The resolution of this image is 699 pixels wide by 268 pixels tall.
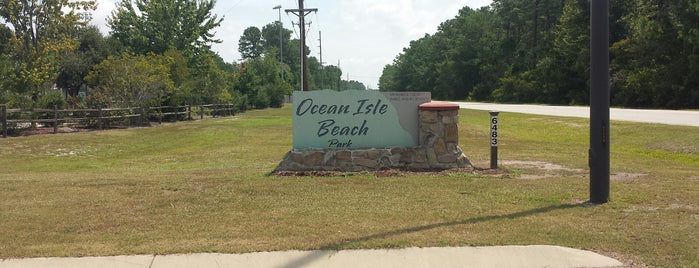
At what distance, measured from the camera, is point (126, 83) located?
31.5 metres

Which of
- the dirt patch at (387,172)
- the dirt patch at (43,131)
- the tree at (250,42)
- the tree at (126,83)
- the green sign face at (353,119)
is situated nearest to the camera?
the dirt patch at (387,172)

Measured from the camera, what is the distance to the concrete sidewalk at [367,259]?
4930mm

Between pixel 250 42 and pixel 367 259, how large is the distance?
16791 cm

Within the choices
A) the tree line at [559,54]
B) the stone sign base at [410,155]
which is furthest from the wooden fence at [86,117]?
the tree line at [559,54]

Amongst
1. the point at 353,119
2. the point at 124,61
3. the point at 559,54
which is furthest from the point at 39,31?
the point at 559,54

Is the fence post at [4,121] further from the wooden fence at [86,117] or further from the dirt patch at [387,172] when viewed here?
the dirt patch at [387,172]

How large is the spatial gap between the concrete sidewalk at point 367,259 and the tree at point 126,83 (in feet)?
90.8

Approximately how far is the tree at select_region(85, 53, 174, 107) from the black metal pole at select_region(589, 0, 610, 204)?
28170mm

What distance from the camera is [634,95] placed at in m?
51.0

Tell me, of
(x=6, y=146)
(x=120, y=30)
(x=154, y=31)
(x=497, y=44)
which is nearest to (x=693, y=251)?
(x=6, y=146)

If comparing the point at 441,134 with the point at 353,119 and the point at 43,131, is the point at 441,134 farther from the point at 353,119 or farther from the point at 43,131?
the point at 43,131

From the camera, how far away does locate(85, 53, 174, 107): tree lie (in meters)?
31.2

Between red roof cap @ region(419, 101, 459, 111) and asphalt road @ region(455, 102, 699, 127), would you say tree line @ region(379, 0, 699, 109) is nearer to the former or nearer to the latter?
asphalt road @ region(455, 102, 699, 127)

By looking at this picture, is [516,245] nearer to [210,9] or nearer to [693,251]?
[693,251]
